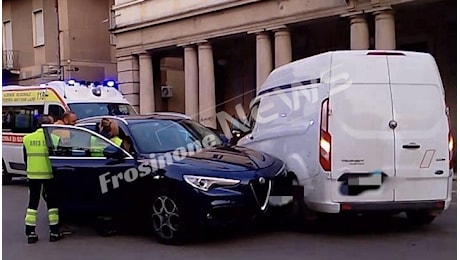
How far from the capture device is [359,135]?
7672 millimetres

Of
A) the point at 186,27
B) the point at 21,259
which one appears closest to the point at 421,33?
the point at 186,27

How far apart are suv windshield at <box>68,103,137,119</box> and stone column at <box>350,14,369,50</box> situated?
5.68 m

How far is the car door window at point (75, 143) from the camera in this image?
8.41 metres

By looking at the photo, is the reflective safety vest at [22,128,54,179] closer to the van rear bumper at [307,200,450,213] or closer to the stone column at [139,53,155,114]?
the van rear bumper at [307,200,450,213]

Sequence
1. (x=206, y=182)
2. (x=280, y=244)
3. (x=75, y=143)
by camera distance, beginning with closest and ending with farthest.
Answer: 1. (x=206, y=182)
2. (x=280, y=244)
3. (x=75, y=143)

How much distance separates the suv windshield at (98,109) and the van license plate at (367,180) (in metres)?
7.81

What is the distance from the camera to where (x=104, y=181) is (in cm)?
821

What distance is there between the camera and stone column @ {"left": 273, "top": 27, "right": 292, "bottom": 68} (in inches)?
706

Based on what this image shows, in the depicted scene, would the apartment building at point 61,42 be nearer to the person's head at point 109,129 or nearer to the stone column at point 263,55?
the stone column at point 263,55

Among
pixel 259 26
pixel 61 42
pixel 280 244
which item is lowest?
pixel 280 244

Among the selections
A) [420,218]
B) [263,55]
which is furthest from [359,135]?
[263,55]

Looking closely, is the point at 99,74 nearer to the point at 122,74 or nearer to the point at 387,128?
the point at 122,74

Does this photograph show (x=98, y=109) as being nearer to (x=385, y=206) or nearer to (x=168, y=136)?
(x=168, y=136)

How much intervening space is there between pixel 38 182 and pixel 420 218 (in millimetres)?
4949
